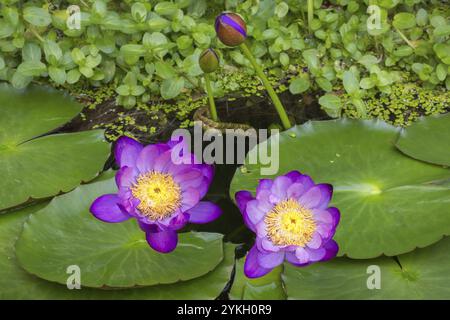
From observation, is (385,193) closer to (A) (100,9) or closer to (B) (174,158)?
(B) (174,158)

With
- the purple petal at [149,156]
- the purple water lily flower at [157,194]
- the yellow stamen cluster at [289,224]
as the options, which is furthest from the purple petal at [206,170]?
the yellow stamen cluster at [289,224]

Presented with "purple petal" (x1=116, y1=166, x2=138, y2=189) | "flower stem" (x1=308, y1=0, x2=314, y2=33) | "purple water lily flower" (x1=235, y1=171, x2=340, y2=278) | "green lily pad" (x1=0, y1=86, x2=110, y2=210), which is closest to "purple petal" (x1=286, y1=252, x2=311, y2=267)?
"purple water lily flower" (x1=235, y1=171, x2=340, y2=278)

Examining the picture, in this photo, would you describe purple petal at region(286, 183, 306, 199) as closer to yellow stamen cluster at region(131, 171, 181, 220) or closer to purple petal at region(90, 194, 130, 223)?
yellow stamen cluster at region(131, 171, 181, 220)

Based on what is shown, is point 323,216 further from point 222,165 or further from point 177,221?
point 222,165

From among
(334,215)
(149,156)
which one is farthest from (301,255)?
(149,156)

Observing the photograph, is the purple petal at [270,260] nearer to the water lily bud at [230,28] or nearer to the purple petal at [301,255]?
the purple petal at [301,255]

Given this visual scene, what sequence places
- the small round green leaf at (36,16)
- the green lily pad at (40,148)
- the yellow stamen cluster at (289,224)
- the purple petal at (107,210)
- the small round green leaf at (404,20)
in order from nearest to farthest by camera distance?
the yellow stamen cluster at (289,224) → the purple petal at (107,210) → the green lily pad at (40,148) → the small round green leaf at (36,16) → the small round green leaf at (404,20)

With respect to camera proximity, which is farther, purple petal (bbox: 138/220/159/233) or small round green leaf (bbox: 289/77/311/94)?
small round green leaf (bbox: 289/77/311/94)
